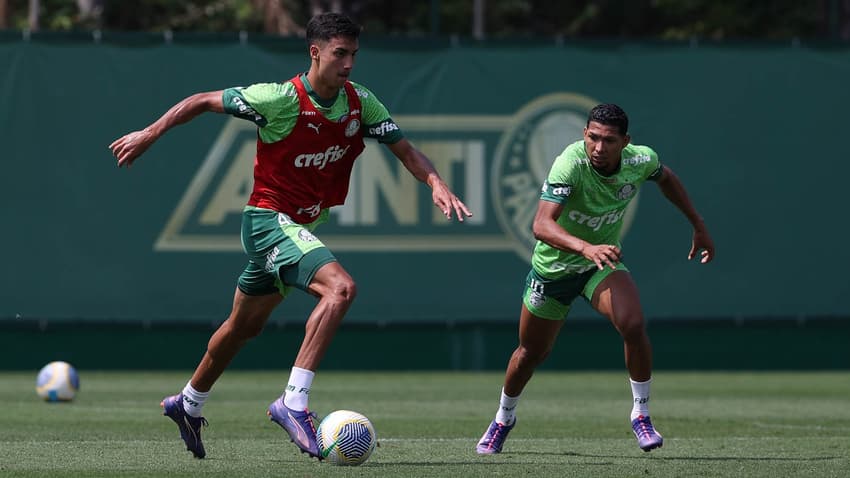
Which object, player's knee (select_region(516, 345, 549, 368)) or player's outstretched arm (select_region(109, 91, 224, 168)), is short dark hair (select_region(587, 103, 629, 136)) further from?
player's outstretched arm (select_region(109, 91, 224, 168))

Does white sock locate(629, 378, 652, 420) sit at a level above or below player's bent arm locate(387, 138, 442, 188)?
below

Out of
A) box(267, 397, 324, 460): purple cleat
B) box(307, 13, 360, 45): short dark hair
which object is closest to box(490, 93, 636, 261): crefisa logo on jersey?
box(307, 13, 360, 45): short dark hair

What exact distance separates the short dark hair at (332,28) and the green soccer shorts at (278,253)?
1.06 m

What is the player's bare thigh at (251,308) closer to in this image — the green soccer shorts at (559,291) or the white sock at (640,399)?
the green soccer shorts at (559,291)

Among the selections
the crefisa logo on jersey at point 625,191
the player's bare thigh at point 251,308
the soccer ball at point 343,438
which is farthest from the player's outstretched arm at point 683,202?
the soccer ball at point 343,438

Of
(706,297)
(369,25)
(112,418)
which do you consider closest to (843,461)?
(112,418)

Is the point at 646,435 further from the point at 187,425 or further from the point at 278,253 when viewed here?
the point at 187,425

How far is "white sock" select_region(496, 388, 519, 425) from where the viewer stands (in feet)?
32.8

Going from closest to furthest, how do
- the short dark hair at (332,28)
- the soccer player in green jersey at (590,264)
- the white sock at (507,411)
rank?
the short dark hair at (332,28)
the soccer player in green jersey at (590,264)
the white sock at (507,411)

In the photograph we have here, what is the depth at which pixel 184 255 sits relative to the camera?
1803 centimetres

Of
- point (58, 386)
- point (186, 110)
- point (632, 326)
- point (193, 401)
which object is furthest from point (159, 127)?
point (58, 386)

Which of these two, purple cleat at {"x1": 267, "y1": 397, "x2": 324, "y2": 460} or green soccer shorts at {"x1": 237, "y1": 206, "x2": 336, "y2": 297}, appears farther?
green soccer shorts at {"x1": 237, "y1": 206, "x2": 336, "y2": 297}

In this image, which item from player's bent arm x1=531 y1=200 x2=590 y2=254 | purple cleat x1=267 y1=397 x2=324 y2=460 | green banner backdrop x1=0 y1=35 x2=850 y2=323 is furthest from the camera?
green banner backdrop x1=0 y1=35 x2=850 y2=323

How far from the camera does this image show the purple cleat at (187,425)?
30.2 ft
